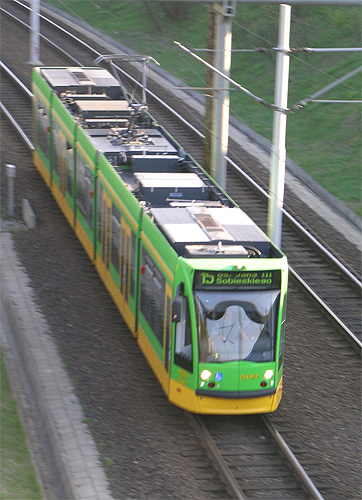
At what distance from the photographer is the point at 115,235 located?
1474cm

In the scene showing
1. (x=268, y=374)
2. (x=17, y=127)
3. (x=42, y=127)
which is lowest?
(x=268, y=374)

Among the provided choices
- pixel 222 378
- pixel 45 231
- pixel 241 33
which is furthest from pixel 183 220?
pixel 241 33

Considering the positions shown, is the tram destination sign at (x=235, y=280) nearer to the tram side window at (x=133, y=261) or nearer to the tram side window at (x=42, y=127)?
the tram side window at (x=133, y=261)

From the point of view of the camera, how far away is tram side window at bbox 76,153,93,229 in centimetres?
1647

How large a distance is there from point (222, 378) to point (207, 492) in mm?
1602

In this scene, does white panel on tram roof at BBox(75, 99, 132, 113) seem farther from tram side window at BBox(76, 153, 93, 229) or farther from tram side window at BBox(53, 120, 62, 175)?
tram side window at BBox(76, 153, 93, 229)

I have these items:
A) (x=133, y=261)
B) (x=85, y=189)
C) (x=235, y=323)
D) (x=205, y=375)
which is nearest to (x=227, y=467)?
(x=205, y=375)

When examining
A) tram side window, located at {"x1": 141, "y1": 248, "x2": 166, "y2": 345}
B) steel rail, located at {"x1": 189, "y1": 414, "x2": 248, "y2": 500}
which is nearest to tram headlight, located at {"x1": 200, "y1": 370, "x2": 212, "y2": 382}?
steel rail, located at {"x1": 189, "y1": 414, "x2": 248, "y2": 500}

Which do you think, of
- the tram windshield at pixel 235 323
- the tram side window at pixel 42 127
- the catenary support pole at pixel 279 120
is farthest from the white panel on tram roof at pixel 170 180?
the tram side window at pixel 42 127

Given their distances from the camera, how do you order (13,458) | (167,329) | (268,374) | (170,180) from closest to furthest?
(13,458) → (268,374) → (167,329) → (170,180)

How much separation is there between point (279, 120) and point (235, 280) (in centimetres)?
386

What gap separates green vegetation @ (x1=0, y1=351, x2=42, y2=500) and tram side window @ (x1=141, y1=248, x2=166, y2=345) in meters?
2.44

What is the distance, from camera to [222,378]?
1141 cm

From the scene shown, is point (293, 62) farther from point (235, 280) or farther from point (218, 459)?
point (218, 459)
